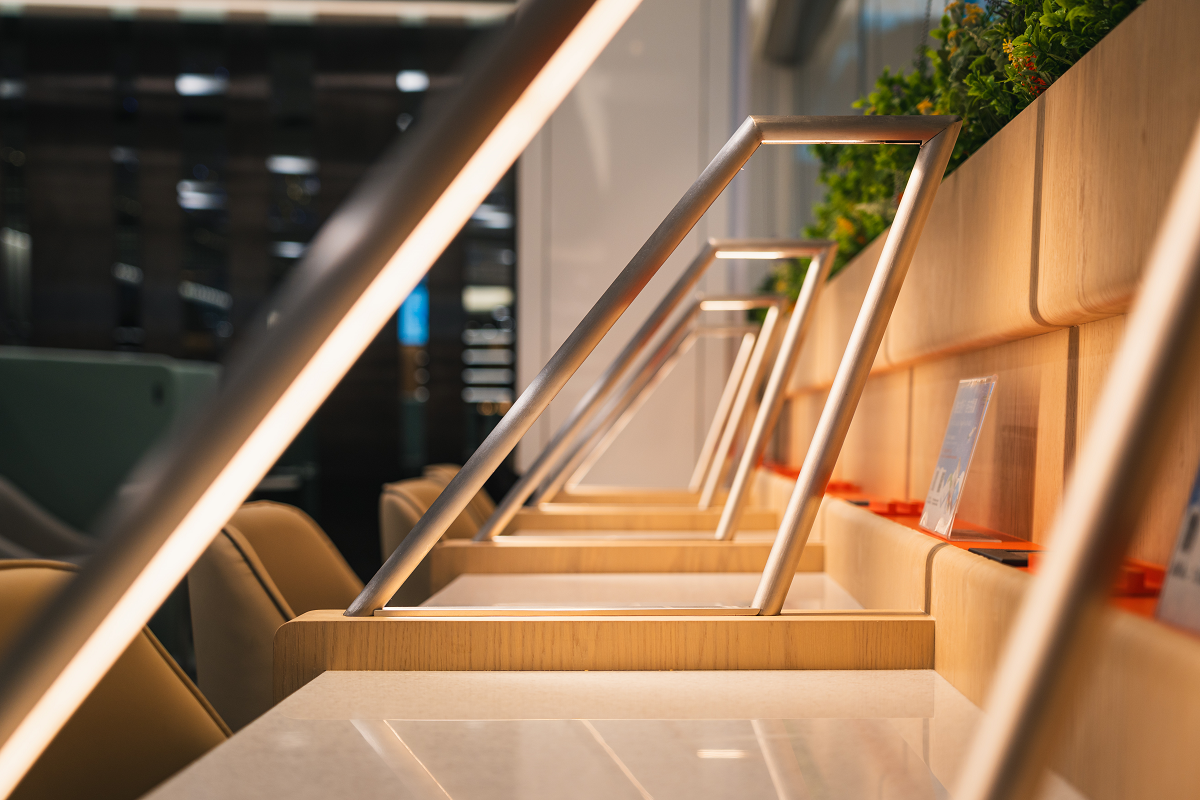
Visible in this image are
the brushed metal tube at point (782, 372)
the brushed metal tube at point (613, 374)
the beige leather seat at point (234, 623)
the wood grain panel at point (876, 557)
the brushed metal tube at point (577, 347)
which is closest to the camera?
the brushed metal tube at point (577, 347)

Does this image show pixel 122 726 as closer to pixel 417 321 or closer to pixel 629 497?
pixel 629 497

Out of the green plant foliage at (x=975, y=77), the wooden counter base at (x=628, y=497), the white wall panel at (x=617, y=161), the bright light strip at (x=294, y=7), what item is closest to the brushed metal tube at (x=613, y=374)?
the green plant foliage at (x=975, y=77)

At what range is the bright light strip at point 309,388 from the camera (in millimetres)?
340

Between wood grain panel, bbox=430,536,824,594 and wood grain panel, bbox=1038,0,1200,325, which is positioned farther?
wood grain panel, bbox=430,536,824,594

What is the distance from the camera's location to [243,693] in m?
1.27

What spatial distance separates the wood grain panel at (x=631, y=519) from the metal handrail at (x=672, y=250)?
126 centimetres

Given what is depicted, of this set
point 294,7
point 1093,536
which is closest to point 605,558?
point 1093,536

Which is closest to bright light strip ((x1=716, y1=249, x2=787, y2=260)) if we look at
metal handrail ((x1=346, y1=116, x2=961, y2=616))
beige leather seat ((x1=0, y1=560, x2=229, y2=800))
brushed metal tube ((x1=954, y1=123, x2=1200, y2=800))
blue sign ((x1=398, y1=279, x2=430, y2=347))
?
metal handrail ((x1=346, y1=116, x2=961, y2=616))

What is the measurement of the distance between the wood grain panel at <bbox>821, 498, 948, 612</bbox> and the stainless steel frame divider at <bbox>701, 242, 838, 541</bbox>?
0.16 meters

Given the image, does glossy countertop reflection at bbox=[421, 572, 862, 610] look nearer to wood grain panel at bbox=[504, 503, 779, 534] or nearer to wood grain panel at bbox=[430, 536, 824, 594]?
wood grain panel at bbox=[430, 536, 824, 594]

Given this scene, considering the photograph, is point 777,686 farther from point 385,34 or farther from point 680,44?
point 385,34

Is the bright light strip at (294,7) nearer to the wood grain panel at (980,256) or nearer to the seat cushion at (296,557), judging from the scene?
the seat cushion at (296,557)

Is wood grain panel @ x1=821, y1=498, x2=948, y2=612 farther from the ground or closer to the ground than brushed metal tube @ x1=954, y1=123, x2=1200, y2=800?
closer to the ground

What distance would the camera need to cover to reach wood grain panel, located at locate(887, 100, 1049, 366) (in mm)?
893
